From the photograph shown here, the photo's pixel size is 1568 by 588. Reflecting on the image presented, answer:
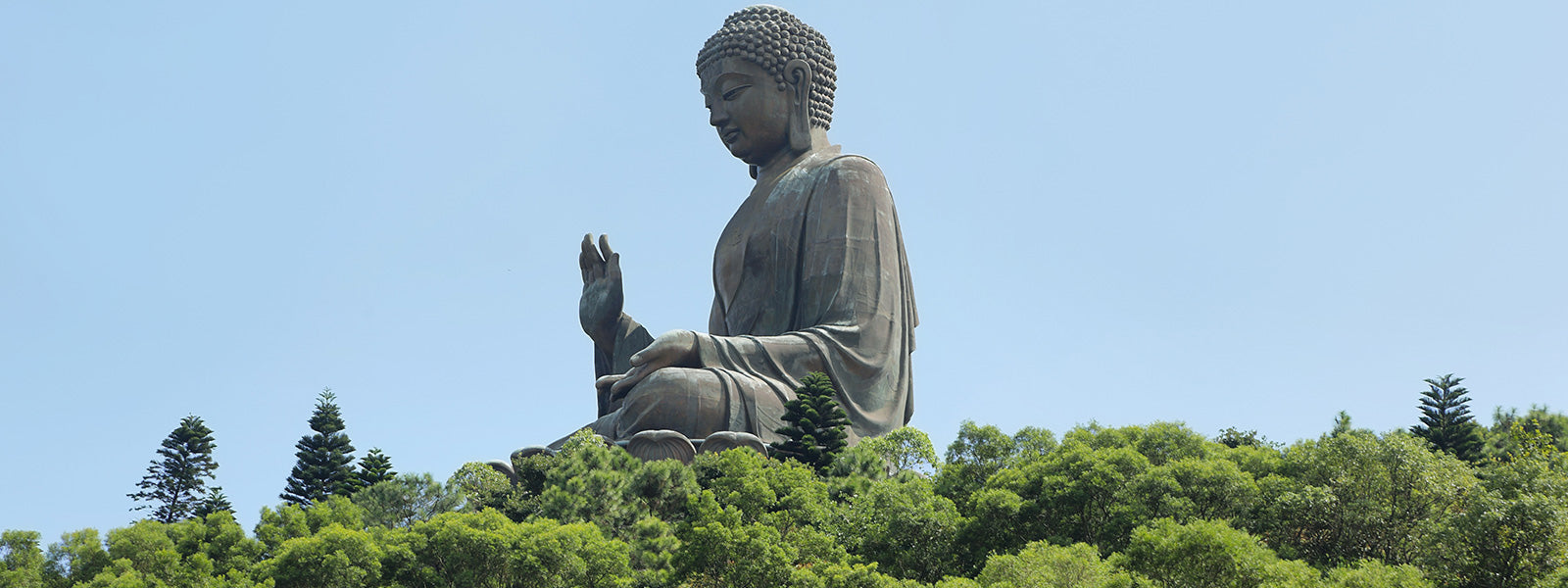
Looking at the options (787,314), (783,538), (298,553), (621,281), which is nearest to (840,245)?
(787,314)

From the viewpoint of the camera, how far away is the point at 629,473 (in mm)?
15398

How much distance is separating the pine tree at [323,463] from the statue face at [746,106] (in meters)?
5.18

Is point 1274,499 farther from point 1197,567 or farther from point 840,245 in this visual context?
point 840,245

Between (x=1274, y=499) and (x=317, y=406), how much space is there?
1160 cm

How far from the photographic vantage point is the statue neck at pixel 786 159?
21.3 m

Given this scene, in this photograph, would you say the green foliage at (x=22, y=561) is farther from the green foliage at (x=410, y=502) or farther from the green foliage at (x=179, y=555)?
the green foliage at (x=410, y=502)

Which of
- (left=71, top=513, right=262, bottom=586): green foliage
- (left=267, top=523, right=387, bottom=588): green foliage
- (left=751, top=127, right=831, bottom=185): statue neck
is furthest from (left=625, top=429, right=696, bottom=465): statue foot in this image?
(left=751, top=127, right=831, bottom=185): statue neck

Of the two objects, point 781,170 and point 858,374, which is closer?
point 858,374

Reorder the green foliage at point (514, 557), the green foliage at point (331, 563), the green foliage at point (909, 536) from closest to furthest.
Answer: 1. the green foliage at point (514, 557)
2. the green foliage at point (331, 563)
3. the green foliage at point (909, 536)

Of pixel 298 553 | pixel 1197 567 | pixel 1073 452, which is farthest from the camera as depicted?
pixel 1073 452

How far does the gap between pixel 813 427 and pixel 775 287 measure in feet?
10.3

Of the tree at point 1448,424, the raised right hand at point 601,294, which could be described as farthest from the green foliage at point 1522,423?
the raised right hand at point 601,294

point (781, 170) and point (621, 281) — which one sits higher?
point (781, 170)

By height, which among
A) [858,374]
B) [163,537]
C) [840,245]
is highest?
[840,245]
